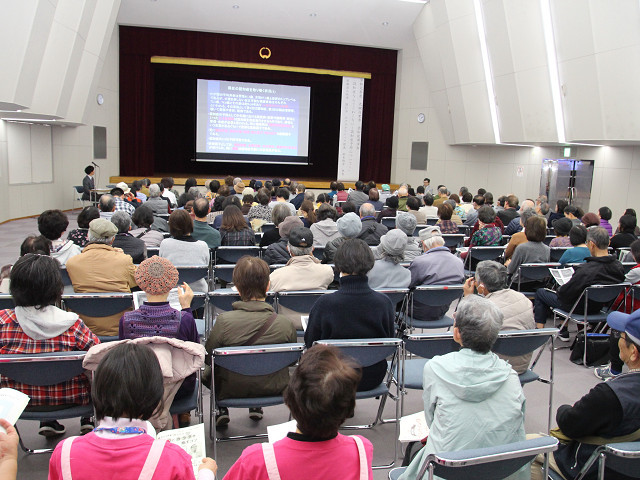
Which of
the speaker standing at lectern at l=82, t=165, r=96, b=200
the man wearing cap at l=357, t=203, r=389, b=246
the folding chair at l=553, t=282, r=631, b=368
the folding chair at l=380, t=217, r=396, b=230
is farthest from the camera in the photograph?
the speaker standing at lectern at l=82, t=165, r=96, b=200

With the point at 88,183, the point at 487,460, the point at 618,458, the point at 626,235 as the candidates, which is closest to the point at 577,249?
the point at 626,235

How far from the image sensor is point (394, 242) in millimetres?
4352

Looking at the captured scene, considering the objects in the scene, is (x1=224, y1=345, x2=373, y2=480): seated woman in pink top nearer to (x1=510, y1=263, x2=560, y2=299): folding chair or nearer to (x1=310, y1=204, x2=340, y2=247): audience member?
(x1=510, y1=263, x2=560, y2=299): folding chair

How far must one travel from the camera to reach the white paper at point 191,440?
2.04 m

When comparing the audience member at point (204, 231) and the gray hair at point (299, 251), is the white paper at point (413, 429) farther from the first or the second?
the audience member at point (204, 231)

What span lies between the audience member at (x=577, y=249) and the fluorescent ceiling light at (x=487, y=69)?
28.0 feet

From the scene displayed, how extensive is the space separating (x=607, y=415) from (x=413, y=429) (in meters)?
0.81

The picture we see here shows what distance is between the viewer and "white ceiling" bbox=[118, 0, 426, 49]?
1391 cm

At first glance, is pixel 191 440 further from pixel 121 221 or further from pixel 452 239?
pixel 452 239

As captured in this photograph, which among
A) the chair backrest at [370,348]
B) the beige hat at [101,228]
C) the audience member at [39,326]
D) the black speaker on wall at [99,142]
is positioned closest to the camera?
the audience member at [39,326]

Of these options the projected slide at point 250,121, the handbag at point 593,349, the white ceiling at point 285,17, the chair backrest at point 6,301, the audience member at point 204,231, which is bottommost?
the handbag at point 593,349

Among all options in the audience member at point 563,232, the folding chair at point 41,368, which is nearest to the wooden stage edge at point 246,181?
the audience member at point 563,232

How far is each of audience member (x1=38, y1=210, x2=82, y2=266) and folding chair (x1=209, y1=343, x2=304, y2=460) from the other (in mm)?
2396

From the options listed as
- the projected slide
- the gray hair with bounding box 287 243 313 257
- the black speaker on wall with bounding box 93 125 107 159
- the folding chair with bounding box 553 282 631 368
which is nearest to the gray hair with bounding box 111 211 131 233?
the gray hair with bounding box 287 243 313 257
